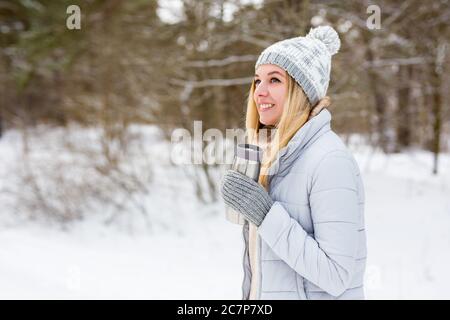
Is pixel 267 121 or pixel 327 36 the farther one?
pixel 327 36

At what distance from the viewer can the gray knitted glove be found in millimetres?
1507

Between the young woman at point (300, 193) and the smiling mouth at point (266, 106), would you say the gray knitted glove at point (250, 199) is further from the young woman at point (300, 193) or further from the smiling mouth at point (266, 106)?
the smiling mouth at point (266, 106)

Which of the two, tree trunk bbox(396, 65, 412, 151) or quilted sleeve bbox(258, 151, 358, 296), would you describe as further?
tree trunk bbox(396, 65, 412, 151)

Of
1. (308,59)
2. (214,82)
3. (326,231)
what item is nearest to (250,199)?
(326,231)

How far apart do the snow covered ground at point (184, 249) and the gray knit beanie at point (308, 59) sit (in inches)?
140

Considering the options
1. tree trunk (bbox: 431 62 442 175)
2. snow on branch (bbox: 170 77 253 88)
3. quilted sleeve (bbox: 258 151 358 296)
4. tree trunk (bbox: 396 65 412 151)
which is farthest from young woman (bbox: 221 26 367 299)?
tree trunk (bbox: 396 65 412 151)

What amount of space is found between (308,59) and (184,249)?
5.44 m

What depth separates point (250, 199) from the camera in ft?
4.94

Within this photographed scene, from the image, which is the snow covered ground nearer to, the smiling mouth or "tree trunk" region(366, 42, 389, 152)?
→ "tree trunk" region(366, 42, 389, 152)

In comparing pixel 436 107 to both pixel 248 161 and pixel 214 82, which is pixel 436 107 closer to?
pixel 214 82

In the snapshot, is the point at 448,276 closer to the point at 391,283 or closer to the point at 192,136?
the point at 391,283

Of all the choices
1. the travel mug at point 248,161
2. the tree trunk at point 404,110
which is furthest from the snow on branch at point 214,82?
the tree trunk at point 404,110

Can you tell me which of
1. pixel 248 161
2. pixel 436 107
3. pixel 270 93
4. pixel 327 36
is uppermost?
pixel 436 107
